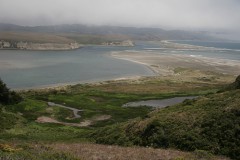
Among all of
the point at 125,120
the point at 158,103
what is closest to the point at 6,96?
the point at 125,120

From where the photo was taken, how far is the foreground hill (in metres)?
25.2

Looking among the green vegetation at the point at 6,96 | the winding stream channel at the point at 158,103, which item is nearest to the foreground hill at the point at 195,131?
the green vegetation at the point at 6,96

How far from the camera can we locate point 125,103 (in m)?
82.8

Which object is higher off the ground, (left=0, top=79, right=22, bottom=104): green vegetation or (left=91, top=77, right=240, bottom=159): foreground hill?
(left=91, top=77, right=240, bottom=159): foreground hill

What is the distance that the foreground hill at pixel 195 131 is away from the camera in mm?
25219

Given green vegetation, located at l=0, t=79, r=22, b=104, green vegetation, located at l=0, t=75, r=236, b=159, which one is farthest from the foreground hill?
green vegetation, located at l=0, t=79, r=22, b=104

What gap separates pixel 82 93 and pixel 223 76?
72899 millimetres

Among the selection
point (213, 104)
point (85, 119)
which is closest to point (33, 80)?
point (85, 119)

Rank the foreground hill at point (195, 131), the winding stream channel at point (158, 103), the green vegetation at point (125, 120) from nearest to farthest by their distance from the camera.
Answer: the foreground hill at point (195, 131)
the green vegetation at point (125, 120)
the winding stream channel at point (158, 103)

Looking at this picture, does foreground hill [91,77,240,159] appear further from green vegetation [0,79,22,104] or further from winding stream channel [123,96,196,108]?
winding stream channel [123,96,196,108]

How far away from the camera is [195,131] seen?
90.5 feet

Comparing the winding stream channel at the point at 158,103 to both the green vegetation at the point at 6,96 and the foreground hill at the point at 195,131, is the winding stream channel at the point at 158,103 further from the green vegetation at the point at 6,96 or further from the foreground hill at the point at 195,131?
the foreground hill at the point at 195,131

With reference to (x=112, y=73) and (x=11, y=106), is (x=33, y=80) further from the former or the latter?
(x=11, y=106)

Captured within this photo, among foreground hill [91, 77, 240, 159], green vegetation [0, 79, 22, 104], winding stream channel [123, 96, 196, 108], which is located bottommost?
winding stream channel [123, 96, 196, 108]
